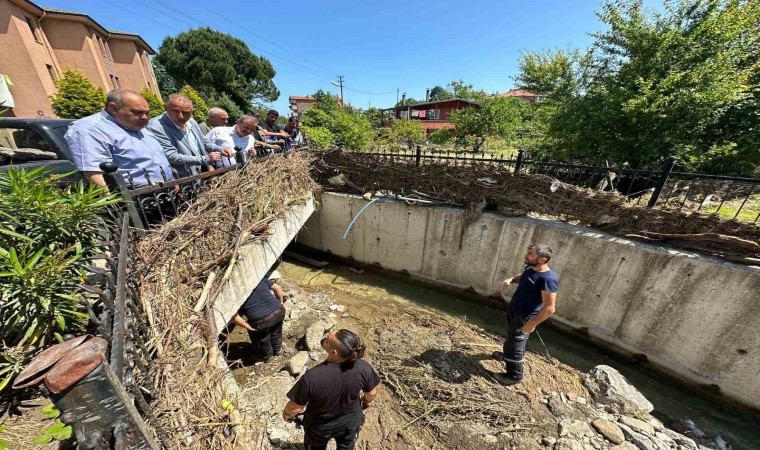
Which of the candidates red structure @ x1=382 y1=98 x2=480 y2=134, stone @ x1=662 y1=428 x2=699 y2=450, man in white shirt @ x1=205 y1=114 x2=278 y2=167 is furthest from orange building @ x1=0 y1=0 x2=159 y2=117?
red structure @ x1=382 y1=98 x2=480 y2=134

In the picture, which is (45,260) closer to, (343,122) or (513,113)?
(343,122)

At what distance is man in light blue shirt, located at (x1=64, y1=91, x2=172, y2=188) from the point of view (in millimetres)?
2781

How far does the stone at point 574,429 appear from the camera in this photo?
3.26 meters

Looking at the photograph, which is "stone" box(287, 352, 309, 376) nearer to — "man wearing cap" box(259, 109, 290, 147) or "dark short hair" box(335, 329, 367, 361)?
"dark short hair" box(335, 329, 367, 361)

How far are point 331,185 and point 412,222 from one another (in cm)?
229

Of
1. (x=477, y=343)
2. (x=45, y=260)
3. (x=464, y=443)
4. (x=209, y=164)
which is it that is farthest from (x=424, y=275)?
(x=45, y=260)

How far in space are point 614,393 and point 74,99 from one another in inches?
889

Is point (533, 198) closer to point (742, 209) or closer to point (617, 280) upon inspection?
point (617, 280)

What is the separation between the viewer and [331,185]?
6.91m

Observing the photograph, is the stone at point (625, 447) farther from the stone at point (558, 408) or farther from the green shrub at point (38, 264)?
the green shrub at point (38, 264)

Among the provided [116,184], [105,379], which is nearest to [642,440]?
[105,379]

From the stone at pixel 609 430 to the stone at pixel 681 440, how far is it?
2.06 feet

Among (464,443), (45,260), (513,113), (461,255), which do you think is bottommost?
(464,443)

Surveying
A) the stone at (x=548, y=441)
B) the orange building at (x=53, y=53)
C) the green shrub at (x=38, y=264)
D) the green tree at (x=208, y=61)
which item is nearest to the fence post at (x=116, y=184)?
the green shrub at (x=38, y=264)
